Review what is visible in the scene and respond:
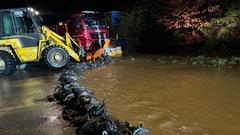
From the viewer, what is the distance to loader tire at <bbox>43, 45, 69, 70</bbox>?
1269 centimetres

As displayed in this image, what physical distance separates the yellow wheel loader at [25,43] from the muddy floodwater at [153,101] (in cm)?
184

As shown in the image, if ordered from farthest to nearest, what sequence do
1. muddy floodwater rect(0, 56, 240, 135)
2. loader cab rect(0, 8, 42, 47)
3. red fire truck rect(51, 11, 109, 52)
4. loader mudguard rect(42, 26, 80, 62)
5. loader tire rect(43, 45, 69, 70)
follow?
red fire truck rect(51, 11, 109, 52), loader mudguard rect(42, 26, 80, 62), loader tire rect(43, 45, 69, 70), loader cab rect(0, 8, 42, 47), muddy floodwater rect(0, 56, 240, 135)

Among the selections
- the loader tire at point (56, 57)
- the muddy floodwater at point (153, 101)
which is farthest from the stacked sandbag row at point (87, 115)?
the loader tire at point (56, 57)

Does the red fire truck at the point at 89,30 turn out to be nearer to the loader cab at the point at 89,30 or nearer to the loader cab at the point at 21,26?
the loader cab at the point at 89,30

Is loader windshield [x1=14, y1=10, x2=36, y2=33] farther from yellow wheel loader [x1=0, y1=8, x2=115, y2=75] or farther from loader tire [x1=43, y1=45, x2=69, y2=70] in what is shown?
loader tire [x1=43, y1=45, x2=69, y2=70]

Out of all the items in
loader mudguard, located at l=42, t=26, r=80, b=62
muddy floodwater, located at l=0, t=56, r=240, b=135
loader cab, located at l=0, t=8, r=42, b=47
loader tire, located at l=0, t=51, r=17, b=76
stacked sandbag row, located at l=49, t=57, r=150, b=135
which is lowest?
muddy floodwater, located at l=0, t=56, r=240, b=135

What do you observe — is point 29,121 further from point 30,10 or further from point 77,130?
point 30,10

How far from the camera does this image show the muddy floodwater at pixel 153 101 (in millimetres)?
5391

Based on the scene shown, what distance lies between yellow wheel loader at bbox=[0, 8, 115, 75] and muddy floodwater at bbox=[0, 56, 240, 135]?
1.84 meters

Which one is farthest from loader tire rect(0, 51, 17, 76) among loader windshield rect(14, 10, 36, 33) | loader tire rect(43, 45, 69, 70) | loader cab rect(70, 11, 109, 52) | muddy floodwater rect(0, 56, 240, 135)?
loader cab rect(70, 11, 109, 52)

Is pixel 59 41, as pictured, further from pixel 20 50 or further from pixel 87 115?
pixel 87 115

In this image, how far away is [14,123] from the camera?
5895 millimetres

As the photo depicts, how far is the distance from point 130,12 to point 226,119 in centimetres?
1613

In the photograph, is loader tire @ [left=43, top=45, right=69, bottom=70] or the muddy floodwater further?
loader tire @ [left=43, top=45, right=69, bottom=70]
